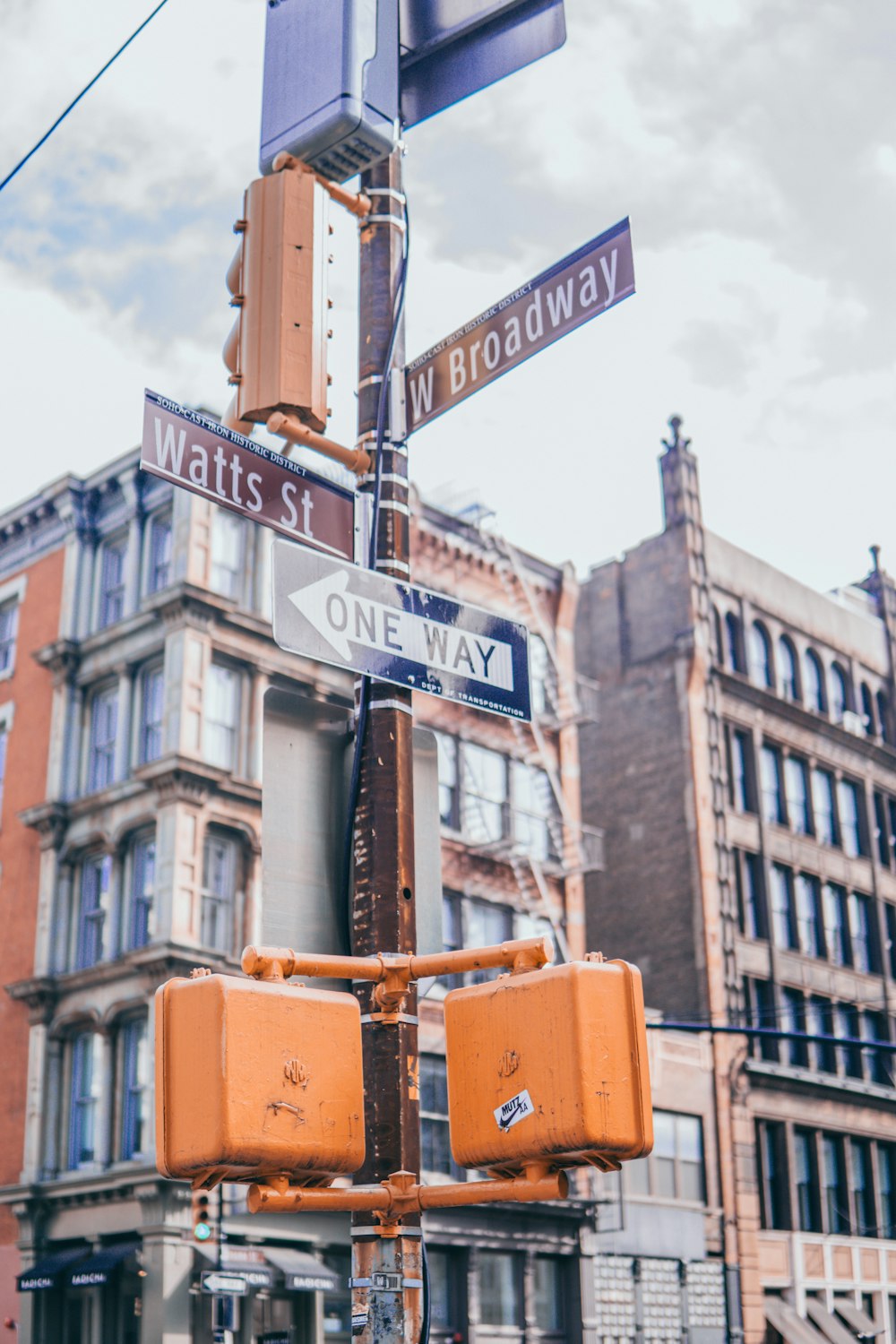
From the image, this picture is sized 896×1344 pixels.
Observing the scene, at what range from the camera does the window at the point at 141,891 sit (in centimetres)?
3073

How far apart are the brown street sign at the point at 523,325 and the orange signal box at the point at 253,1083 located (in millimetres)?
3090

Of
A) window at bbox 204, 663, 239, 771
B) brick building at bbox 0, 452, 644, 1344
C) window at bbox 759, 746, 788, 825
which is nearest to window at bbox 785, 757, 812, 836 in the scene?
window at bbox 759, 746, 788, 825

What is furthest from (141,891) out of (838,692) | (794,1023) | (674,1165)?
(838,692)

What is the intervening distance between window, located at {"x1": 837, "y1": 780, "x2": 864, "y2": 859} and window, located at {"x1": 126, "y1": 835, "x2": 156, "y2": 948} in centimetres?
2418

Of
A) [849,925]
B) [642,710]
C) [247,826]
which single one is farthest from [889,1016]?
[247,826]

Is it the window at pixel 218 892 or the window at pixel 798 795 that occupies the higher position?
the window at pixel 798 795

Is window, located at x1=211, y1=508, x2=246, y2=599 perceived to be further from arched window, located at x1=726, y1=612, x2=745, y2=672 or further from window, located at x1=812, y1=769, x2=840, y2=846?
window, located at x1=812, y1=769, x2=840, y2=846

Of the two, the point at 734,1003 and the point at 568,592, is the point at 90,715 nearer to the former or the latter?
the point at 568,592

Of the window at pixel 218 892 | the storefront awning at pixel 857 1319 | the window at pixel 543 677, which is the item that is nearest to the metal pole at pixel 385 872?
the window at pixel 218 892

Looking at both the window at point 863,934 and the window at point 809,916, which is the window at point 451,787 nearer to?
the window at point 809,916

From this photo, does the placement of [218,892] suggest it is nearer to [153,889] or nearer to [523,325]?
[153,889]

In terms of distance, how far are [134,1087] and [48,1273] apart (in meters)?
3.61

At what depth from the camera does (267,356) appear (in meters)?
5.92

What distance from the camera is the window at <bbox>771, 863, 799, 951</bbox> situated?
43469 millimetres
